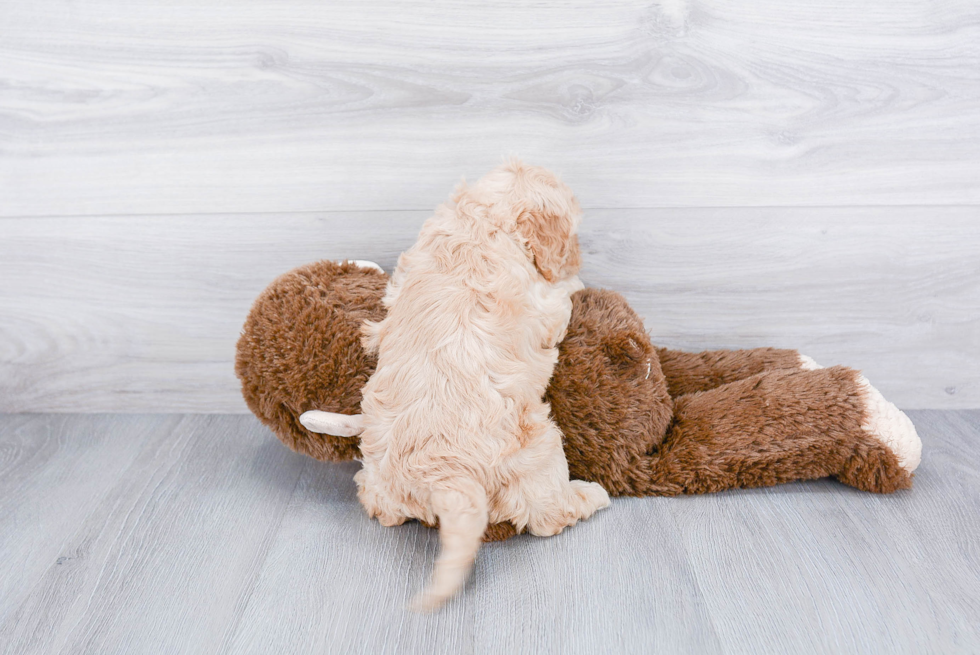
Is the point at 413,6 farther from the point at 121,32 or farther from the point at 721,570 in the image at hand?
the point at 721,570

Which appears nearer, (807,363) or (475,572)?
(475,572)

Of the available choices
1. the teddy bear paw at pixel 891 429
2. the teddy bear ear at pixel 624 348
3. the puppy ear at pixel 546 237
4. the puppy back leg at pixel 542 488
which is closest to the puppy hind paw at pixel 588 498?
the puppy back leg at pixel 542 488

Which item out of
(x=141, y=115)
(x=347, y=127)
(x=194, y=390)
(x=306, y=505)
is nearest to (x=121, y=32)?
(x=141, y=115)

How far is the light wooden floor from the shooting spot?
34.8 inches

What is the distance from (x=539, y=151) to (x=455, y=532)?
28.1 inches

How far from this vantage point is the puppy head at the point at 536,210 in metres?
1.02

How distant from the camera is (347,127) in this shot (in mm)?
1265

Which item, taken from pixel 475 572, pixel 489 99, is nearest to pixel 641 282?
pixel 489 99

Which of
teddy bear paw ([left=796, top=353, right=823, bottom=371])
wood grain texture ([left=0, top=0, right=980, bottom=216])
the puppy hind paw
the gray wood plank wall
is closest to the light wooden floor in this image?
the puppy hind paw

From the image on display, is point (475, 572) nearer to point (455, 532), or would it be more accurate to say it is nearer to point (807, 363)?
point (455, 532)

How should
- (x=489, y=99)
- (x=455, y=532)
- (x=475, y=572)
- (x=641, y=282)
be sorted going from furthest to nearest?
1. (x=641, y=282)
2. (x=489, y=99)
3. (x=475, y=572)
4. (x=455, y=532)

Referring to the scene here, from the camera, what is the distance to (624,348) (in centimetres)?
110

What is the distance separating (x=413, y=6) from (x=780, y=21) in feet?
2.12

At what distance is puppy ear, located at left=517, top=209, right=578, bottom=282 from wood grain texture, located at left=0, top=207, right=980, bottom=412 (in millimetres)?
247
